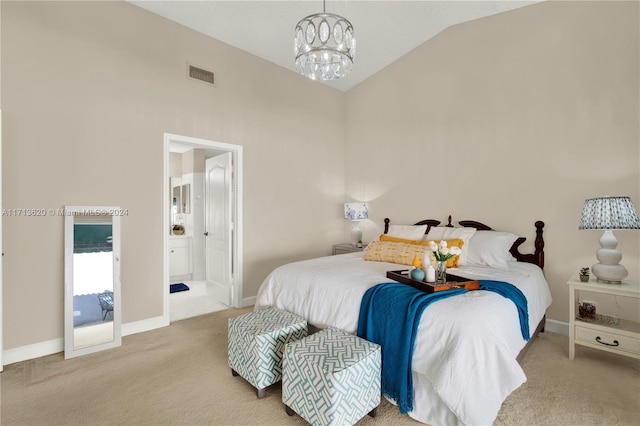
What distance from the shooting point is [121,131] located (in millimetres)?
3096

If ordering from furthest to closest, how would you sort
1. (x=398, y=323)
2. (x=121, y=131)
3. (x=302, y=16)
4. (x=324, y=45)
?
(x=302, y=16), (x=121, y=131), (x=324, y=45), (x=398, y=323)

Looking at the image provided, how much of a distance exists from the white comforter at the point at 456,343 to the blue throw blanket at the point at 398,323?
0.17 ft

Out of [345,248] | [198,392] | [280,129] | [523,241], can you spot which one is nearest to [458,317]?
[198,392]

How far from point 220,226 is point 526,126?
371 centimetres

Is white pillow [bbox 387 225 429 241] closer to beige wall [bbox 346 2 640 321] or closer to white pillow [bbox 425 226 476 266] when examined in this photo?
white pillow [bbox 425 226 476 266]

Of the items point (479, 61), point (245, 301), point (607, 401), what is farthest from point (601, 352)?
point (245, 301)

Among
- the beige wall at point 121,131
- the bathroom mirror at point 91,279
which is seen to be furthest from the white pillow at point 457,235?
the bathroom mirror at point 91,279

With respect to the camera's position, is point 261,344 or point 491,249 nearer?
point 261,344

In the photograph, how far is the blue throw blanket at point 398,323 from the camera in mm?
1851

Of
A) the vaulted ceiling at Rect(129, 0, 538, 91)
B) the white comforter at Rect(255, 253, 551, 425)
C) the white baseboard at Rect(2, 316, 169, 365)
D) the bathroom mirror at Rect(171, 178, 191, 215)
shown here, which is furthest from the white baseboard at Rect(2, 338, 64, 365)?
the bathroom mirror at Rect(171, 178, 191, 215)

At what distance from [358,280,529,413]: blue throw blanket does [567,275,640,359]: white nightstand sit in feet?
2.36

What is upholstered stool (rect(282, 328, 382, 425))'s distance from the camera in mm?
1658

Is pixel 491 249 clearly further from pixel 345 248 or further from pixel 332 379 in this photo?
pixel 332 379

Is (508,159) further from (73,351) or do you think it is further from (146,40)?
(73,351)
